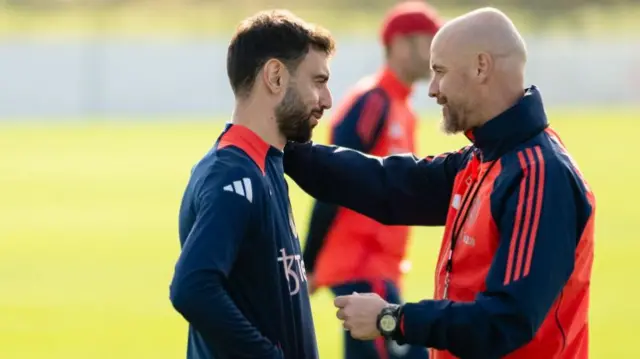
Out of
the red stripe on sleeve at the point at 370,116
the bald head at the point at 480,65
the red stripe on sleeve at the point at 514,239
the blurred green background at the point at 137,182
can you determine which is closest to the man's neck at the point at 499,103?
the bald head at the point at 480,65

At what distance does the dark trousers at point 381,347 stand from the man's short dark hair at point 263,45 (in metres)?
3.01

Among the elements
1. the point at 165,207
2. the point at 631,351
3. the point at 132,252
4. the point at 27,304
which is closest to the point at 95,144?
the point at 165,207

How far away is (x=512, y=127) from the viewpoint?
4.58m

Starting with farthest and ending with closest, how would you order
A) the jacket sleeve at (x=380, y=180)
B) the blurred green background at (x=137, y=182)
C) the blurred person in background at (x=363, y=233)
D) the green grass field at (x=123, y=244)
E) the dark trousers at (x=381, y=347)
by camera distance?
the blurred green background at (x=137, y=182) → the green grass field at (x=123, y=244) → the blurred person in background at (x=363, y=233) → the dark trousers at (x=381, y=347) → the jacket sleeve at (x=380, y=180)

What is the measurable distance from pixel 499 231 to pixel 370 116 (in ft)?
10.8

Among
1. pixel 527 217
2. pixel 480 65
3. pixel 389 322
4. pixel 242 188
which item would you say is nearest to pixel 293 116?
pixel 242 188

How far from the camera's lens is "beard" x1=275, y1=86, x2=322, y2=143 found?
Result: 4559 millimetres

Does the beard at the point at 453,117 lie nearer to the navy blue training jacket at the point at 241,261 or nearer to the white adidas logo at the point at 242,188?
the navy blue training jacket at the point at 241,261

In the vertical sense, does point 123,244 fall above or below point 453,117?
below

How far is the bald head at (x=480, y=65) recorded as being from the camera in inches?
182

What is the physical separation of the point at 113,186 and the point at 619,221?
900cm

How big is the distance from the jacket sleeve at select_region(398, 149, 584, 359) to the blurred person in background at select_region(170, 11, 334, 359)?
456mm

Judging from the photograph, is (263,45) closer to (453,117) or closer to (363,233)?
(453,117)

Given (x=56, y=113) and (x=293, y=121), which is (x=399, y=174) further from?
(x=56, y=113)
